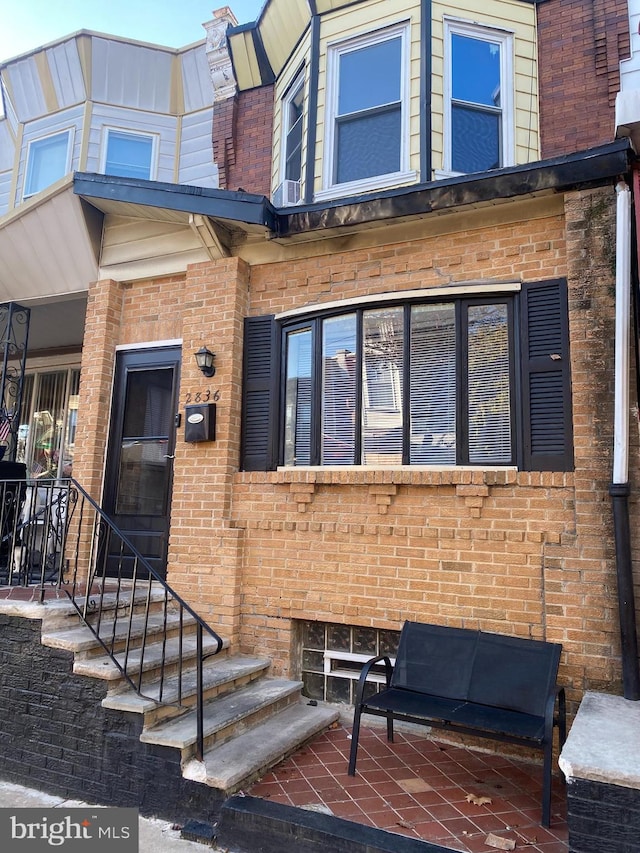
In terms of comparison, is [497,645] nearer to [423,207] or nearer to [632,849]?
[632,849]

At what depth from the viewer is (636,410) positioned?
398cm

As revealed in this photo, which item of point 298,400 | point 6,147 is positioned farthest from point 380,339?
point 6,147

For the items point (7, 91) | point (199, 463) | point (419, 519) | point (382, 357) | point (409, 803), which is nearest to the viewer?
point (409, 803)

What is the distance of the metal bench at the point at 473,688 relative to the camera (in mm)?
3257

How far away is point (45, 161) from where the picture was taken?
9500 mm

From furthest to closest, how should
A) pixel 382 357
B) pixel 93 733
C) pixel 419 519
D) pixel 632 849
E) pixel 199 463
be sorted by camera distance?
pixel 199 463, pixel 382 357, pixel 419 519, pixel 93 733, pixel 632 849

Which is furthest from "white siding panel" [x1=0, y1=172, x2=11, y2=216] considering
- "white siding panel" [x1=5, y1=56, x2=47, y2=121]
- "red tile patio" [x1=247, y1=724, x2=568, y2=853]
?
"red tile patio" [x1=247, y1=724, x2=568, y2=853]

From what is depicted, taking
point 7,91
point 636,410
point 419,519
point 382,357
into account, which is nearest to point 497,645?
point 419,519

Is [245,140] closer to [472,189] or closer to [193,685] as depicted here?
[472,189]

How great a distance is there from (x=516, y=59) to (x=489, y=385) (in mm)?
4005

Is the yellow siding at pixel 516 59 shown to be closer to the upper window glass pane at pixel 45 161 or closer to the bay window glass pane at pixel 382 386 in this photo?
the bay window glass pane at pixel 382 386

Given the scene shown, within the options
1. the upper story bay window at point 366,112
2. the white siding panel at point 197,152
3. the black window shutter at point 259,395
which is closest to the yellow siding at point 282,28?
the upper story bay window at point 366,112

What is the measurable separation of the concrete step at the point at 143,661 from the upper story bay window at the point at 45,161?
26.4 ft

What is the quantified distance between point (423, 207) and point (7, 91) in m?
8.81
